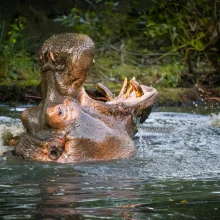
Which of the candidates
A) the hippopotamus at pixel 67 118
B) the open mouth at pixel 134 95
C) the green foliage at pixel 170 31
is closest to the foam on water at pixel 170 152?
the hippopotamus at pixel 67 118

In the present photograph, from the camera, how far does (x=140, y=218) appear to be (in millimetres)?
3711

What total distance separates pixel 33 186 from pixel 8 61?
5.69m

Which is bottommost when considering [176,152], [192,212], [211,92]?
[211,92]

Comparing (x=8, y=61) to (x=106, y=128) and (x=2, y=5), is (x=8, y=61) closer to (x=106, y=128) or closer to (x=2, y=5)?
(x=2, y=5)

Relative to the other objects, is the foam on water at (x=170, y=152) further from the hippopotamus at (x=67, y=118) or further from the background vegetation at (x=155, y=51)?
the background vegetation at (x=155, y=51)

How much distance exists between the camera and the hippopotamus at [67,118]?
5.07 meters

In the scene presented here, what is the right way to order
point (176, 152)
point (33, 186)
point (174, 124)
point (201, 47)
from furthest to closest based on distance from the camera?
→ 1. point (201, 47)
2. point (174, 124)
3. point (176, 152)
4. point (33, 186)

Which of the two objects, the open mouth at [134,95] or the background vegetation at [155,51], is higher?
the open mouth at [134,95]

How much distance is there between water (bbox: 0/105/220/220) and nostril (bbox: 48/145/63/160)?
61mm

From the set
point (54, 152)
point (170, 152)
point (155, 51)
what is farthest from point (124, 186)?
point (155, 51)

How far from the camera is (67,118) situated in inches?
200

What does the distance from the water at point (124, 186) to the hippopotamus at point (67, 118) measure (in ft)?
0.29

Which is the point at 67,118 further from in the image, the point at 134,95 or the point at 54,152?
the point at 134,95

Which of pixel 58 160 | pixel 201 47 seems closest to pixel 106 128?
pixel 58 160
